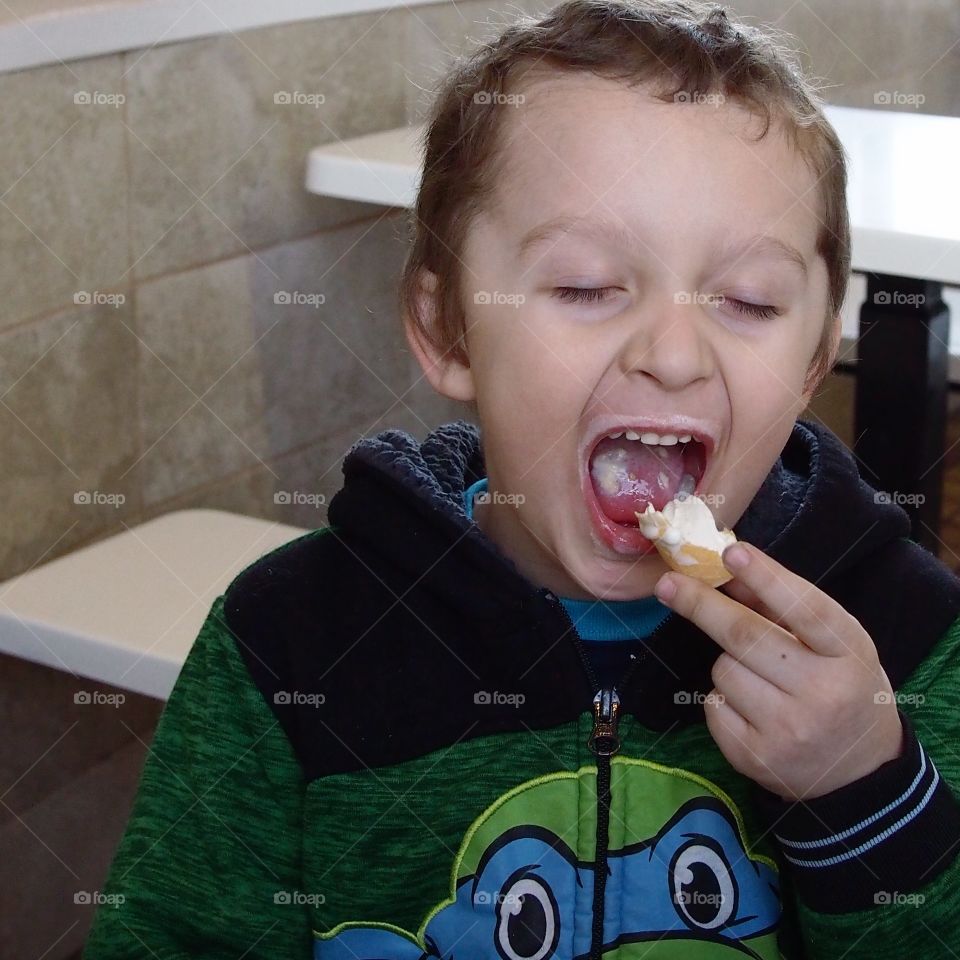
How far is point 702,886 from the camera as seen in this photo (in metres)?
1.08

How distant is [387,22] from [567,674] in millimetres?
1329

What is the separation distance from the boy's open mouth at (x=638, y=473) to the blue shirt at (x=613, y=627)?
8cm

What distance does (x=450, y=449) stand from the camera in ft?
4.07

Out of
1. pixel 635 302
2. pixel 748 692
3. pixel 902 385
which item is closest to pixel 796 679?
pixel 748 692

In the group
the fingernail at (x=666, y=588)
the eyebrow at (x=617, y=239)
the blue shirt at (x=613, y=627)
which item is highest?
the eyebrow at (x=617, y=239)

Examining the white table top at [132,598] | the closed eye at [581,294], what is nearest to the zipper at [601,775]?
the closed eye at [581,294]

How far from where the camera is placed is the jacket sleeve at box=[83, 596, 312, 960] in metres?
1.10

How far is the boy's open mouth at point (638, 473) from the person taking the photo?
1.06 m

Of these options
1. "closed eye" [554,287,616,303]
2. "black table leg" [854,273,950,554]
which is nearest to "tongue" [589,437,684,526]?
"closed eye" [554,287,616,303]

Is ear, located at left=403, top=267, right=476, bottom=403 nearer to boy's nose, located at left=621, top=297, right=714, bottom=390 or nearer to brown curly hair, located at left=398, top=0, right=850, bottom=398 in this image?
brown curly hair, located at left=398, top=0, right=850, bottom=398

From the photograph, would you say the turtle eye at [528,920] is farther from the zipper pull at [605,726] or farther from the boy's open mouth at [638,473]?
the boy's open mouth at [638,473]

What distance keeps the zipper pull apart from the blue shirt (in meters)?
0.04

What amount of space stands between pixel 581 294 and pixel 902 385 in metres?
1.09

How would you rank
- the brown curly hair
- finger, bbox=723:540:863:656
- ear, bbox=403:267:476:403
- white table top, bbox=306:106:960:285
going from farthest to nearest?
white table top, bbox=306:106:960:285
ear, bbox=403:267:476:403
the brown curly hair
finger, bbox=723:540:863:656
